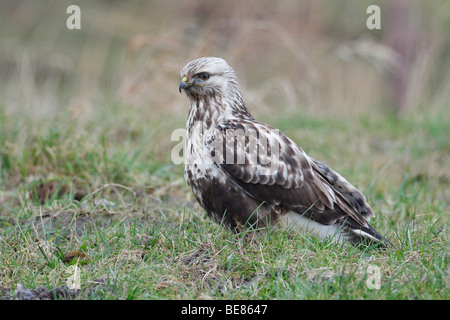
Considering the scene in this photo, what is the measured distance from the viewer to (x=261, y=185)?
401 centimetres

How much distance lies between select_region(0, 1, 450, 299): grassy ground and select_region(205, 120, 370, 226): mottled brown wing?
27cm

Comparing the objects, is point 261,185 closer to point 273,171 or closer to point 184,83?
point 273,171

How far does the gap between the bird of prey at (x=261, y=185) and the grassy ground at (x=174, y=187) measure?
0.61 ft

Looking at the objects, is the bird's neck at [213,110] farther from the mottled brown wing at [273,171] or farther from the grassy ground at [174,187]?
the grassy ground at [174,187]

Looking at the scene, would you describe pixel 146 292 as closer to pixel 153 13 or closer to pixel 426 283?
pixel 426 283

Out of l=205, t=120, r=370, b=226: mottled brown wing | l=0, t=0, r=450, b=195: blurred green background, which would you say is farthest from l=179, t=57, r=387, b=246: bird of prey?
l=0, t=0, r=450, b=195: blurred green background

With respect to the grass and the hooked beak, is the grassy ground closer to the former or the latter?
the grass

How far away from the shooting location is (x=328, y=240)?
3.89 meters

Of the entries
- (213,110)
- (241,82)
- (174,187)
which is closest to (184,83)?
(213,110)

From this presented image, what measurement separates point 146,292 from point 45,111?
404cm

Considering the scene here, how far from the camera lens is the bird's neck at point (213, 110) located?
14.0ft

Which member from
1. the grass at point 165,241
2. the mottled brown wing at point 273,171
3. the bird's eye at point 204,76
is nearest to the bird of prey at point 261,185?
the mottled brown wing at point 273,171

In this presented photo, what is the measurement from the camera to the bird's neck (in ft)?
14.0
